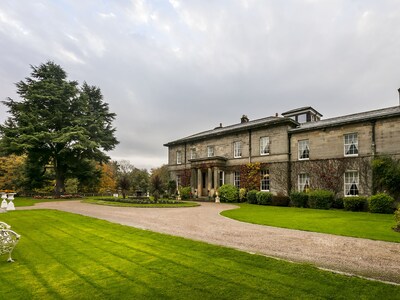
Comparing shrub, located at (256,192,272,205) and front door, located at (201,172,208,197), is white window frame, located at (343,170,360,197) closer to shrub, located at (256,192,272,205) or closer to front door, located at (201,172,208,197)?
shrub, located at (256,192,272,205)

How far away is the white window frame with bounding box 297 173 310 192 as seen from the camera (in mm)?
22172

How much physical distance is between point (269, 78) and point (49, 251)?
20.9 metres

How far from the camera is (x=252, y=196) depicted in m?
23.7

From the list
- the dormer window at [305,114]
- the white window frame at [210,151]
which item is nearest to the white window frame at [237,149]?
the white window frame at [210,151]

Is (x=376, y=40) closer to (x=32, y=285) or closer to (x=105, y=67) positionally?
(x=32, y=285)

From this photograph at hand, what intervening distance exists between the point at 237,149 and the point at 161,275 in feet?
78.4

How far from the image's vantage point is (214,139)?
1196 inches

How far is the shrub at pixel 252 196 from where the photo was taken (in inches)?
926

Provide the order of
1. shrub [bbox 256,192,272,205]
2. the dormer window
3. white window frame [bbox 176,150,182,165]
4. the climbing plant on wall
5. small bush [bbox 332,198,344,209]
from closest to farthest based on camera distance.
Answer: small bush [bbox 332,198,344,209] → shrub [bbox 256,192,272,205] → the climbing plant on wall → the dormer window → white window frame [bbox 176,150,182,165]

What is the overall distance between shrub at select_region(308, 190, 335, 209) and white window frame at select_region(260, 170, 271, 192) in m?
5.47

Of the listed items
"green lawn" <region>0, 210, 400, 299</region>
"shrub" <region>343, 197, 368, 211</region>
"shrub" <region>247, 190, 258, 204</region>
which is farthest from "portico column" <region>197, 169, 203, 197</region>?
"green lawn" <region>0, 210, 400, 299</region>

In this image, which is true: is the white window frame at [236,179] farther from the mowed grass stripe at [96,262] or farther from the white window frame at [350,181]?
the mowed grass stripe at [96,262]

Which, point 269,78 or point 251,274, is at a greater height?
point 269,78

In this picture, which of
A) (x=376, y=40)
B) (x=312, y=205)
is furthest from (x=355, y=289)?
(x=312, y=205)
